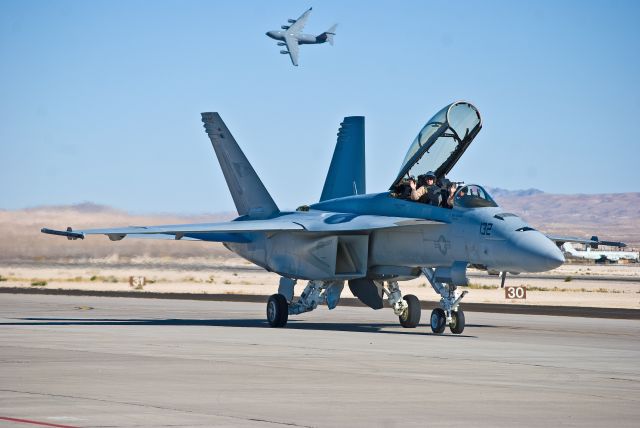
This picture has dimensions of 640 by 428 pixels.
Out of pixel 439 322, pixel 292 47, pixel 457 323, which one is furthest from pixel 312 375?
pixel 292 47

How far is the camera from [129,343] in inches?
728

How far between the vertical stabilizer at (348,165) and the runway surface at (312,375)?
5094 mm

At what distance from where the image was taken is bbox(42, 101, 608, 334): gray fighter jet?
68.5 feet

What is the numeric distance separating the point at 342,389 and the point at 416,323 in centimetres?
1237

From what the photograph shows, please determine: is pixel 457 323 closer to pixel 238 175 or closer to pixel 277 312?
pixel 277 312

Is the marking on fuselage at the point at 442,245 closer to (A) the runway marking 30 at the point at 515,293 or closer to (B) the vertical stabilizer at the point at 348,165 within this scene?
(B) the vertical stabilizer at the point at 348,165

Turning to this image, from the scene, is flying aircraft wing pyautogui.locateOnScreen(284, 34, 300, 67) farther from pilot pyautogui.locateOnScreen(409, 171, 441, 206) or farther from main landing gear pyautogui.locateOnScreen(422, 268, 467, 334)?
main landing gear pyautogui.locateOnScreen(422, 268, 467, 334)

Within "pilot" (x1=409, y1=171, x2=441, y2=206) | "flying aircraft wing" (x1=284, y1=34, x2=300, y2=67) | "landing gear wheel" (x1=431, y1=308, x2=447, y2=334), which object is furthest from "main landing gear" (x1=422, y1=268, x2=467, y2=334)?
"flying aircraft wing" (x1=284, y1=34, x2=300, y2=67)

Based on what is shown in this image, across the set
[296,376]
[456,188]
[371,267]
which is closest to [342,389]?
[296,376]

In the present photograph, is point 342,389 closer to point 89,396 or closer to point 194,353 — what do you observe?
point 89,396

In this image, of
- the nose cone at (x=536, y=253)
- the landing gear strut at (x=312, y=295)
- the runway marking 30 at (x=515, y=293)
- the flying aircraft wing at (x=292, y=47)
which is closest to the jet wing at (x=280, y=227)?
the landing gear strut at (x=312, y=295)

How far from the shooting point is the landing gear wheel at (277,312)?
2444cm

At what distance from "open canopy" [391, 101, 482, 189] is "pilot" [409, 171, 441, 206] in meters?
0.25

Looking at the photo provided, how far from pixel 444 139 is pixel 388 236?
7.58 ft
